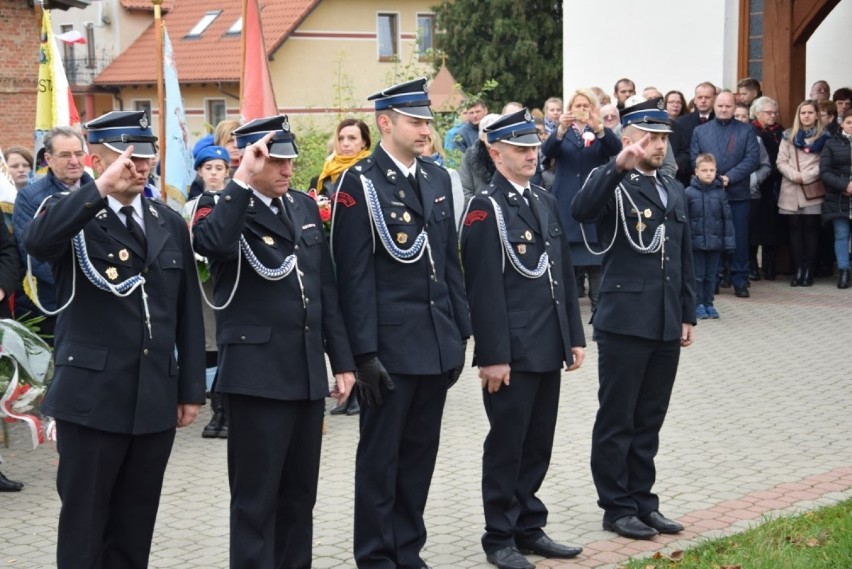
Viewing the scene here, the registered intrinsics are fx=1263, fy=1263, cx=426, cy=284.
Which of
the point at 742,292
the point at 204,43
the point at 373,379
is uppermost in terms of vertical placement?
the point at 204,43

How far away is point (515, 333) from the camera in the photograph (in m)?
5.83

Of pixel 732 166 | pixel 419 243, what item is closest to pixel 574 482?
pixel 419 243

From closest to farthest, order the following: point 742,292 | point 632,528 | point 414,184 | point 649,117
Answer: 1. point 414,184
2. point 649,117
3. point 632,528
4. point 742,292

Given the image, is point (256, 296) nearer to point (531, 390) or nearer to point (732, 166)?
point (531, 390)

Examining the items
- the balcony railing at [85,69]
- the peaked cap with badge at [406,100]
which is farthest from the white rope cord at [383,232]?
the balcony railing at [85,69]

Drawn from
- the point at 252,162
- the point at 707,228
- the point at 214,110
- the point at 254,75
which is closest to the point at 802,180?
the point at 707,228

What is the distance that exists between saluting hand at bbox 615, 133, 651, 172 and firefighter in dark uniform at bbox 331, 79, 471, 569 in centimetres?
91

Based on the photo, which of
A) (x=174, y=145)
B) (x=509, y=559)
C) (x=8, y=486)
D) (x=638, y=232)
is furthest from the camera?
(x=174, y=145)

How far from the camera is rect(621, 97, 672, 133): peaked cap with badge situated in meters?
6.07

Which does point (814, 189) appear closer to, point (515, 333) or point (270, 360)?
point (515, 333)

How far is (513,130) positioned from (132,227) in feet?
6.32

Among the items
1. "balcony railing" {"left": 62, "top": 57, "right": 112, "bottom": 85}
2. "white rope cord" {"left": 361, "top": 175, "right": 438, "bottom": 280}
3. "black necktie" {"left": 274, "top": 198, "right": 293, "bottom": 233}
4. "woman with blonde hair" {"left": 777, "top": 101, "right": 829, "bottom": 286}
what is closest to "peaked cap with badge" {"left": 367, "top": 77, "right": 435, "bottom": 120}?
"white rope cord" {"left": 361, "top": 175, "right": 438, "bottom": 280}

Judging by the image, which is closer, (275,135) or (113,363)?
(113,363)

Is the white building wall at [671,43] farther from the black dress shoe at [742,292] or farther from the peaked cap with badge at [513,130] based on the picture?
the peaked cap with badge at [513,130]
